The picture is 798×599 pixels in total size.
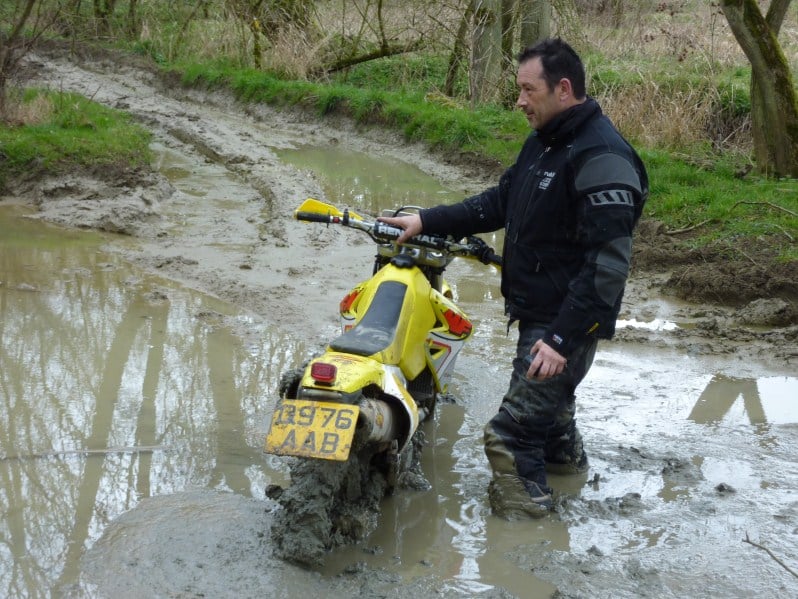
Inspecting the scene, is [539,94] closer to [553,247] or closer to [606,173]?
[606,173]

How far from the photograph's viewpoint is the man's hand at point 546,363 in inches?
151

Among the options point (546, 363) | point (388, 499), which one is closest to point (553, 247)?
point (546, 363)

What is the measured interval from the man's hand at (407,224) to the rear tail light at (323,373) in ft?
3.88

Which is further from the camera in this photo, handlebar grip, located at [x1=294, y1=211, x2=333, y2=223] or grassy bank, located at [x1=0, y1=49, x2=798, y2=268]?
grassy bank, located at [x1=0, y1=49, x2=798, y2=268]

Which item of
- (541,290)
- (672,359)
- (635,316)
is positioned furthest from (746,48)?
(541,290)

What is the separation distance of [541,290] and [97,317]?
3.54 metres

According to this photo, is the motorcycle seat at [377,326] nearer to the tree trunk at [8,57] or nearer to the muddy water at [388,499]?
the muddy water at [388,499]

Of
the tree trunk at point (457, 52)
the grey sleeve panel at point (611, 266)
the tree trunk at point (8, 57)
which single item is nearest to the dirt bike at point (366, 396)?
the grey sleeve panel at point (611, 266)

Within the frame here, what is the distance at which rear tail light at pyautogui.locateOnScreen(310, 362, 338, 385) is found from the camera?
3.37 meters

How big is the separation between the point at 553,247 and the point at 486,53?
10.7m

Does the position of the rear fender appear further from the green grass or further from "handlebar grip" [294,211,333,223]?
the green grass

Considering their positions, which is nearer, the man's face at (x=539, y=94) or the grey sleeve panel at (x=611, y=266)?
the grey sleeve panel at (x=611, y=266)

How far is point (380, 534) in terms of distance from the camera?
391 cm

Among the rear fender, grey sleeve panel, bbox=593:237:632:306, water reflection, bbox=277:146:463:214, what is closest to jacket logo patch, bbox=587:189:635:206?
grey sleeve panel, bbox=593:237:632:306
